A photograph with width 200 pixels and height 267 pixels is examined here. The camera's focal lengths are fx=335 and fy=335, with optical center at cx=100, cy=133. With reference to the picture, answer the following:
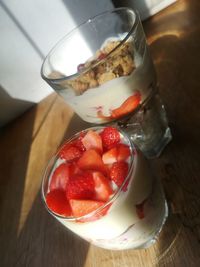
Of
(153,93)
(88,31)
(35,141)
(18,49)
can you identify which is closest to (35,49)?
(18,49)

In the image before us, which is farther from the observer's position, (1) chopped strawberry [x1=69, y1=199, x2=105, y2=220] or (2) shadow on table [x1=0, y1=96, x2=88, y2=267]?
(2) shadow on table [x1=0, y1=96, x2=88, y2=267]

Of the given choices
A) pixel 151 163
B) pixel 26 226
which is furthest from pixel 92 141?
pixel 26 226

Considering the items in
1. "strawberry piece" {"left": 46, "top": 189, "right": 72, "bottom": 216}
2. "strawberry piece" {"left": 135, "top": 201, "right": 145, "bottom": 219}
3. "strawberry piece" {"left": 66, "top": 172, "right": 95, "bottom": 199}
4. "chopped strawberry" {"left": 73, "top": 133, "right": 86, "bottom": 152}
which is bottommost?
"strawberry piece" {"left": 135, "top": 201, "right": 145, "bottom": 219}

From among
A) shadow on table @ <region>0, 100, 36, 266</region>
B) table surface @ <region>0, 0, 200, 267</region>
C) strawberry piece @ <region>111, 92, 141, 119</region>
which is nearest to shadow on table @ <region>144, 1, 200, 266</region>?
table surface @ <region>0, 0, 200, 267</region>

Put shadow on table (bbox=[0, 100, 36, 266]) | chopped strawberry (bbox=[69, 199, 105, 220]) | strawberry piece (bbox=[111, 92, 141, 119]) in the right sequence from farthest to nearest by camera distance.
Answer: shadow on table (bbox=[0, 100, 36, 266]), strawberry piece (bbox=[111, 92, 141, 119]), chopped strawberry (bbox=[69, 199, 105, 220])

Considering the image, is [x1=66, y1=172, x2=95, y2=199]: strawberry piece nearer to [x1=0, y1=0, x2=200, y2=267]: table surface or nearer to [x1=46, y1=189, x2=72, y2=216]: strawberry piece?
[x1=46, y1=189, x2=72, y2=216]: strawberry piece

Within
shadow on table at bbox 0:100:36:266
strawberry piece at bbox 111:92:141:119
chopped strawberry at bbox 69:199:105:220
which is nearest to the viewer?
chopped strawberry at bbox 69:199:105:220

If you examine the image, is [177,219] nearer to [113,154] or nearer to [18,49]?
[113,154]
